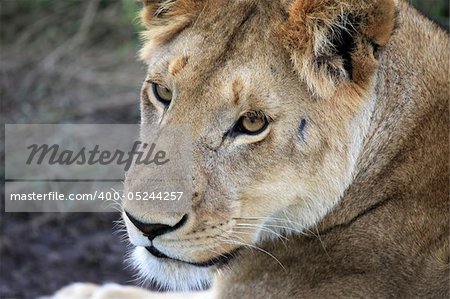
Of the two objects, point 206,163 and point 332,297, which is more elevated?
point 206,163

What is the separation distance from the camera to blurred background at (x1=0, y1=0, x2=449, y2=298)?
6.62 m

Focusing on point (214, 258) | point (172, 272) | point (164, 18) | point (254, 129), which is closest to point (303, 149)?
point (254, 129)

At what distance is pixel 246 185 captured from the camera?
3.65 meters

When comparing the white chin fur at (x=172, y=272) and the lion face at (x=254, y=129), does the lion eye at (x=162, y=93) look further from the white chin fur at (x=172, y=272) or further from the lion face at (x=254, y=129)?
the white chin fur at (x=172, y=272)

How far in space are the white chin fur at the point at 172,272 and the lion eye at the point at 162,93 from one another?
0.61m

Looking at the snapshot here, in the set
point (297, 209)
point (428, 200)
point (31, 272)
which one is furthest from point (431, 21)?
point (31, 272)

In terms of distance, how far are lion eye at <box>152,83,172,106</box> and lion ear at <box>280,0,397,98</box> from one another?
0.52 m

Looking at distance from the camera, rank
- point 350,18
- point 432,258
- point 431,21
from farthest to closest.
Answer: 1. point 431,21
2. point 432,258
3. point 350,18

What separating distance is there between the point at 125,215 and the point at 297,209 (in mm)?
698

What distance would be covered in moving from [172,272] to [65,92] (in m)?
5.49

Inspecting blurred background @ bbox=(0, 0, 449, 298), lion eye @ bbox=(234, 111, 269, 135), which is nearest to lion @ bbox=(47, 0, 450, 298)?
lion eye @ bbox=(234, 111, 269, 135)

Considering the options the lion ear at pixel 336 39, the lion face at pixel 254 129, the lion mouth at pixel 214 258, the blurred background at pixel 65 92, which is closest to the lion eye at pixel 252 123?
the lion face at pixel 254 129

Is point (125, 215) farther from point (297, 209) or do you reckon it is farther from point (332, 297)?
point (332, 297)

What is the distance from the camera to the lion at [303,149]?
3.59 m
